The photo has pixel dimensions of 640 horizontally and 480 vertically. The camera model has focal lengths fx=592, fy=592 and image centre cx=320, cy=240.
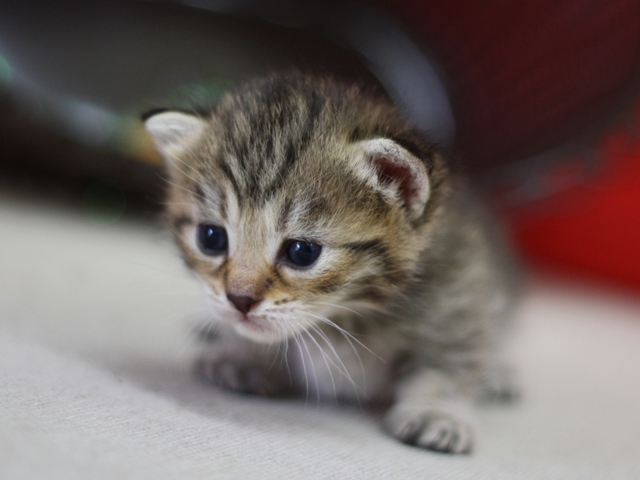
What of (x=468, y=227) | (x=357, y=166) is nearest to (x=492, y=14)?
(x=468, y=227)

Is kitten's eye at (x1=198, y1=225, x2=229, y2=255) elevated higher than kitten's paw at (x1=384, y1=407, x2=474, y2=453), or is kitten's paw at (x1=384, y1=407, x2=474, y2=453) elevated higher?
kitten's eye at (x1=198, y1=225, x2=229, y2=255)

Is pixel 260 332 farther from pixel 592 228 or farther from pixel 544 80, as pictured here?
pixel 592 228

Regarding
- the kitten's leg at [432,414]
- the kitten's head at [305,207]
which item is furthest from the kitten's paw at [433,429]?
the kitten's head at [305,207]

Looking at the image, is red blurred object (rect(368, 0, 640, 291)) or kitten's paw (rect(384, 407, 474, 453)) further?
red blurred object (rect(368, 0, 640, 291))

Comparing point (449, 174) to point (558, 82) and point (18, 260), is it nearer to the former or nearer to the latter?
point (558, 82)

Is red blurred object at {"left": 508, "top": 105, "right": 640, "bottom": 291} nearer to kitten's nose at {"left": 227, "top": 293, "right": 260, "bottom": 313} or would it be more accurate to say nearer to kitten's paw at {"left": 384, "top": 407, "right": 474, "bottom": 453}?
kitten's paw at {"left": 384, "top": 407, "right": 474, "bottom": 453}

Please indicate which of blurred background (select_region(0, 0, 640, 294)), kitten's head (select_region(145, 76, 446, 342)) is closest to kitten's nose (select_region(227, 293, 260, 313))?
kitten's head (select_region(145, 76, 446, 342))
